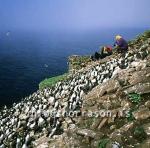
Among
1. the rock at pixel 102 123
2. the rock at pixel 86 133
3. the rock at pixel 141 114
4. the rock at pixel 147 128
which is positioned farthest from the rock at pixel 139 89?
the rock at pixel 86 133

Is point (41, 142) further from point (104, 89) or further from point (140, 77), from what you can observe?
point (140, 77)

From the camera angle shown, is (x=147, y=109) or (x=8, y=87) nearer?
(x=147, y=109)

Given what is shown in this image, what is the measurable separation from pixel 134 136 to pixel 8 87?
80.1 meters

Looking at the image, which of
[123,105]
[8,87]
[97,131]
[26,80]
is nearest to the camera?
[97,131]

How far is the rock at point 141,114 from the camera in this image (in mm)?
14648

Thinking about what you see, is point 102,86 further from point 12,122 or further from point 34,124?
point 12,122

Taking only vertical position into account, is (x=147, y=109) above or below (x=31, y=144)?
above

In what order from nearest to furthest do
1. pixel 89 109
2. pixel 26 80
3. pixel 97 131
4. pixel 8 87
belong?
pixel 97 131 < pixel 89 109 < pixel 8 87 < pixel 26 80

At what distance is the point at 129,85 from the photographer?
1736 cm

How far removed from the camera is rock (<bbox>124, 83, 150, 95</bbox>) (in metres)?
16.4

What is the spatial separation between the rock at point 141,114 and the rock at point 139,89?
1498 mm

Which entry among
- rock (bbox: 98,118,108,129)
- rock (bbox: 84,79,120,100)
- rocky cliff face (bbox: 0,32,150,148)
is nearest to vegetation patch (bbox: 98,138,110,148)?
rocky cliff face (bbox: 0,32,150,148)

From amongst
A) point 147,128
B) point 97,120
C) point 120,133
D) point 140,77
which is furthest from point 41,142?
point 140,77

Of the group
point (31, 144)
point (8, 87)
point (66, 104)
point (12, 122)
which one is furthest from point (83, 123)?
point (8, 87)
